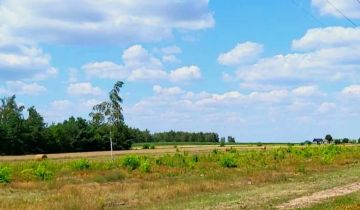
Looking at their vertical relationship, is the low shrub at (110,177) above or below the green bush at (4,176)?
below

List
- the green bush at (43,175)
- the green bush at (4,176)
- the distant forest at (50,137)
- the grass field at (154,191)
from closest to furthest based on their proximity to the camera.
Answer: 1. the grass field at (154,191)
2. the green bush at (4,176)
3. the green bush at (43,175)
4. the distant forest at (50,137)

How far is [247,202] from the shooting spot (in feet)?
66.2

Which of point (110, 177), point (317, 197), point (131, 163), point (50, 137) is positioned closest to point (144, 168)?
point (131, 163)

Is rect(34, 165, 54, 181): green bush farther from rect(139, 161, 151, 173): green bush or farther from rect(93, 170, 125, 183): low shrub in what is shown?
rect(139, 161, 151, 173): green bush

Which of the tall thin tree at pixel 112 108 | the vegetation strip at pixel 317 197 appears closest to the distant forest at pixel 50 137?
the tall thin tree at pixel 112 108

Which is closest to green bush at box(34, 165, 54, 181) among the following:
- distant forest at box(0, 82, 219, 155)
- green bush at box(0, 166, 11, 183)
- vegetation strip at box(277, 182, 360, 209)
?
green bush at box(0, 166, 11, 183)

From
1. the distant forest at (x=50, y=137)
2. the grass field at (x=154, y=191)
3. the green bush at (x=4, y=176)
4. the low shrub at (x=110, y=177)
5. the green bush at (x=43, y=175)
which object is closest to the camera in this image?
the grass field at (x=154, y=191)

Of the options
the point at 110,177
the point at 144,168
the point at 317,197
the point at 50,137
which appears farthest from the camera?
the point at 50,137

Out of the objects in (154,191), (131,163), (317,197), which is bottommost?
(317,197)

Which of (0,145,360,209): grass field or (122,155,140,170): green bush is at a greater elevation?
(122,155,140,170): green bush

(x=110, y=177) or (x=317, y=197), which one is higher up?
(x=110, y=177)

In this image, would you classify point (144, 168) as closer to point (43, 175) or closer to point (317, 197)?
point (43, 175)

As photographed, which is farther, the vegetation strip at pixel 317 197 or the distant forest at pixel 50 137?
the distant forest at pixel 50 137

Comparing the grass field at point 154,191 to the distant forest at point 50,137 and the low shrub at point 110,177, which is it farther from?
the distant forest at point 50,137
